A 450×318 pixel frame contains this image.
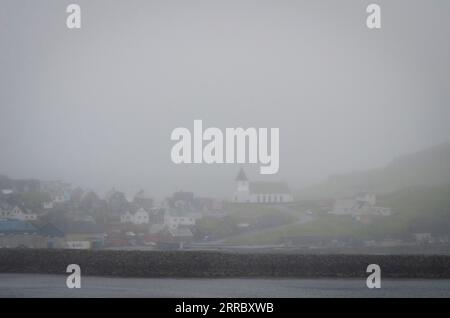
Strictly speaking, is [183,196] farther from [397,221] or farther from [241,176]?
[397,221]

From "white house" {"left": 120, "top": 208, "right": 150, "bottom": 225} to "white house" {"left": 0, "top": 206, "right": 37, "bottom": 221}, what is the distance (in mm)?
1232

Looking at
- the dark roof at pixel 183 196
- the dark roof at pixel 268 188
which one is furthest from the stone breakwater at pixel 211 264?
the dark roof at pixel 268 188

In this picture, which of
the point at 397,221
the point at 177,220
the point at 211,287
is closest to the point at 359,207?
the point at 397,221

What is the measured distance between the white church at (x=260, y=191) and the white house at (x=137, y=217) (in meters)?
1.23

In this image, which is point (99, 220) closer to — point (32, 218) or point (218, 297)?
point (32, 218)

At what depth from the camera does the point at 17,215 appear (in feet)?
31.3

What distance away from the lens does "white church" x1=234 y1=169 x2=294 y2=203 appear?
9.25 metres

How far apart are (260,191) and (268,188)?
11 centimetres

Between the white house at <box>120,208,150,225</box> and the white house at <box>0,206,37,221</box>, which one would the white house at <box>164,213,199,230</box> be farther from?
the white house at <box>0,206,37,221</box>

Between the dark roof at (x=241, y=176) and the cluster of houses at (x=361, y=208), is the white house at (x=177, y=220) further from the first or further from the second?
the cluster of houses at (x=361, y=208)

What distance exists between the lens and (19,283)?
8836 millimetres

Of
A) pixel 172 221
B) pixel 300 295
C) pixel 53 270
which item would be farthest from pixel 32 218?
pixel 300 295
